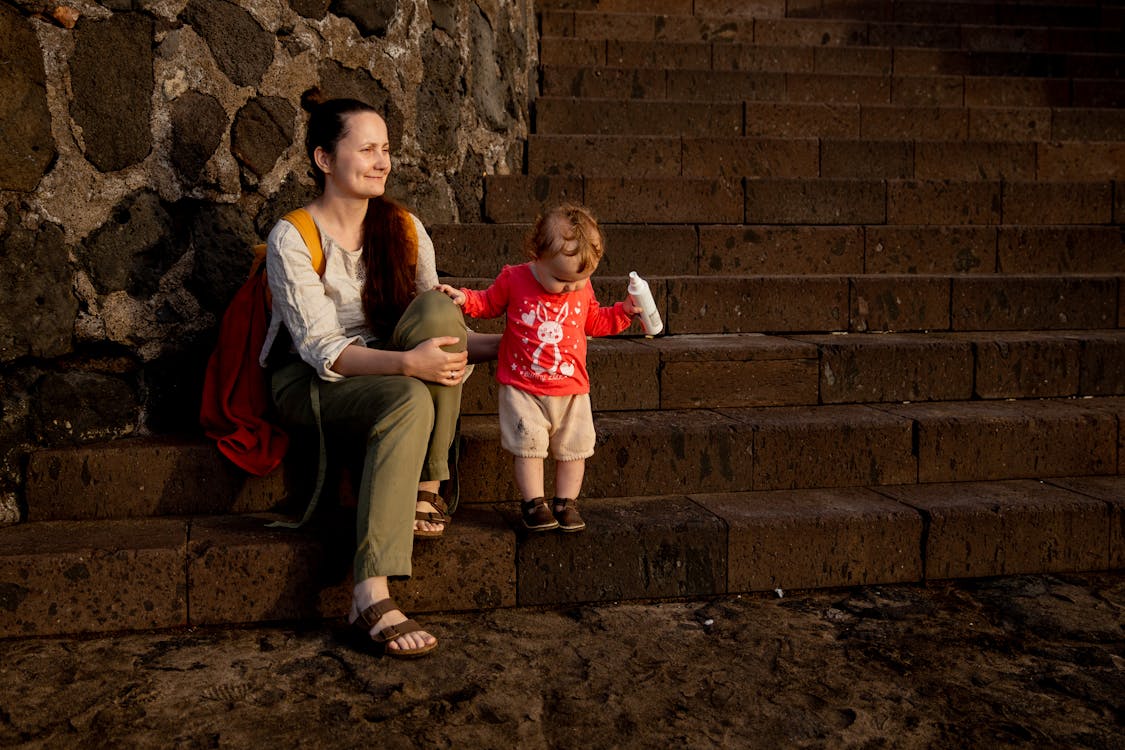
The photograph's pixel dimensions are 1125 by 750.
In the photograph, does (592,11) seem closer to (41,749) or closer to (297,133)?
(297,133)

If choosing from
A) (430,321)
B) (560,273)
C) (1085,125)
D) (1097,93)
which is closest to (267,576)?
(430,321)

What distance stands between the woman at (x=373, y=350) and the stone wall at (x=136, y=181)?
568 millimetres

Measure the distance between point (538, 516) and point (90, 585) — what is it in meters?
1.34

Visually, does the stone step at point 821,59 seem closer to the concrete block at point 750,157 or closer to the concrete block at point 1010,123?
the concrete block at point 1010,123

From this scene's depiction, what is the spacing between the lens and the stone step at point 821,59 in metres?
6.79

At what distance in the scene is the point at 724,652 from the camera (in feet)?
9.43

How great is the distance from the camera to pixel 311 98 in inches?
157

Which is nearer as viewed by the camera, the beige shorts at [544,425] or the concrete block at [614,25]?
the beige shorts at [544,425]

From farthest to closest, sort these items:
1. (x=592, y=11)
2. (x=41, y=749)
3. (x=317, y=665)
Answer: (x=592, y=11) → (x=317, y=665) → (x=41, y=749)

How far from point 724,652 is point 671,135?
3.81 meters

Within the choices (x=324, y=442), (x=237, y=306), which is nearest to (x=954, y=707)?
(x=324, y=442)

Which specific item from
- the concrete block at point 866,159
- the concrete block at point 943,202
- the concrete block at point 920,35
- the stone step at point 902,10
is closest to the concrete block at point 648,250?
the concrete block at point 943,202

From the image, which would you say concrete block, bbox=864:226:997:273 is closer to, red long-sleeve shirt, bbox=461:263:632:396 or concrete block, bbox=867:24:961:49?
red long-sleeve shirt, bbox=461:263:632:396

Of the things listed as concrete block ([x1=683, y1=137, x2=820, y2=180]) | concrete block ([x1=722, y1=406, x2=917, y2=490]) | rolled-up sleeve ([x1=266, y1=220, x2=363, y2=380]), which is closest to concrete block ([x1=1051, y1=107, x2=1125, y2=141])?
concrete block ([x1=683, y1=137, x2=820, y2=180])
